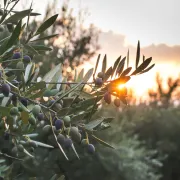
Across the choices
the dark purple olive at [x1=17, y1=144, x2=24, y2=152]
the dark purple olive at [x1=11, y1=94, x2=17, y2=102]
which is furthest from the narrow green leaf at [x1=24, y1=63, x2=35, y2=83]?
the dark purple olive at [x1=17, y1=144, x2=24, y2=152]

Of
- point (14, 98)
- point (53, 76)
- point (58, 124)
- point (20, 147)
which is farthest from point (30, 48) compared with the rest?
point (20, 147)

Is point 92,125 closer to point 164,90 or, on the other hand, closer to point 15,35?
point 15,35

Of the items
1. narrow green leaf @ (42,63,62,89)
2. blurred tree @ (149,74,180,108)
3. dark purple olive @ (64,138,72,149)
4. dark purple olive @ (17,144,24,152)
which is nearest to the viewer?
dark purple olive @ (64,138,72,149)

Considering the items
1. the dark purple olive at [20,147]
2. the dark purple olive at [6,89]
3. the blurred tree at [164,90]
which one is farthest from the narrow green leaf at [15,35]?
the blurred tree at [164,90]

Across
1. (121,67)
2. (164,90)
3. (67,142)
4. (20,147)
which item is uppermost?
(121,67)

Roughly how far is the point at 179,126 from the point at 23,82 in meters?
14.7

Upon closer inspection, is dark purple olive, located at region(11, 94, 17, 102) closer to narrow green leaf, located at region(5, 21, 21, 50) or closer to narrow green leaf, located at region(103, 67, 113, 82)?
narrow green leaf, located at region(5, 21, 21, 50)

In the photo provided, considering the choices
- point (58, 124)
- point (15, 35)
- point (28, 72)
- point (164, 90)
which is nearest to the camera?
point (15, 35)

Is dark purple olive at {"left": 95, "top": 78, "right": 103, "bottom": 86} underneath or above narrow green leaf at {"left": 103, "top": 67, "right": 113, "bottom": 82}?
underneath

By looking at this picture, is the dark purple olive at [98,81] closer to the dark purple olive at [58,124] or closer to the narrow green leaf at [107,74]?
the narrow green leaf at [107,74]

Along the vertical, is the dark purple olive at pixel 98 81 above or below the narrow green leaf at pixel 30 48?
below

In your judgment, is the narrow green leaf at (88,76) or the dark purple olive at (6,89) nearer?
the dark purple olive at (6,89)

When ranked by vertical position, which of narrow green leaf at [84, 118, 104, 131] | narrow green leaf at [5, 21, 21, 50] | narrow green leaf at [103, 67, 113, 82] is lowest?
narrow green leaf at [84, 118, 104, 131]

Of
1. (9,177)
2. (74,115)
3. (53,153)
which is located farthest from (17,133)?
(53,153)
